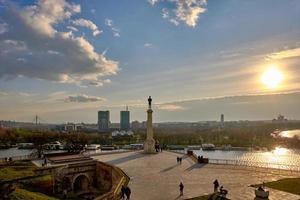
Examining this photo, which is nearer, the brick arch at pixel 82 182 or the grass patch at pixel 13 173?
the grass patch at pixel 13 173

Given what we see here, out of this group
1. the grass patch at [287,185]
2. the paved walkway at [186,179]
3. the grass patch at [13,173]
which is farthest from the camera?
the grass patch at [13,173]

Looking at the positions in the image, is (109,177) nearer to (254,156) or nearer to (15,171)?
(15,171)

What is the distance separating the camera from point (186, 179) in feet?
82.3

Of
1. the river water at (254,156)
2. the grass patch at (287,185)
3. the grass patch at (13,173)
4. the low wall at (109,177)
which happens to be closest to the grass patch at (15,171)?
the grass patch at (13,173)

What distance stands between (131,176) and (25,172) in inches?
353

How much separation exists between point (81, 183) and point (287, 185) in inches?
768

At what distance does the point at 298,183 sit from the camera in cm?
2241

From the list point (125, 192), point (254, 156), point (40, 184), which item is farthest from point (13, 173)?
point (254, 156)

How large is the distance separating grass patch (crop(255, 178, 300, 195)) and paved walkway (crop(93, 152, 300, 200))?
761mm

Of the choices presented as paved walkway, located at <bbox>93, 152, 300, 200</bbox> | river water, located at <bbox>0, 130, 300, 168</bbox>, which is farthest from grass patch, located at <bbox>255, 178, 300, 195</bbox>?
river water, located at <bbox>0, 130, 300, 168</bbox>

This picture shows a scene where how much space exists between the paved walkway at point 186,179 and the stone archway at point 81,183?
3342mm

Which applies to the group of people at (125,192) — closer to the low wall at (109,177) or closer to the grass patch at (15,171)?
the low wall at (109,177)

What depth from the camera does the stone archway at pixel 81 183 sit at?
1291 inches

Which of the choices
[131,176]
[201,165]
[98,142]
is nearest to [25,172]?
[131,176]
